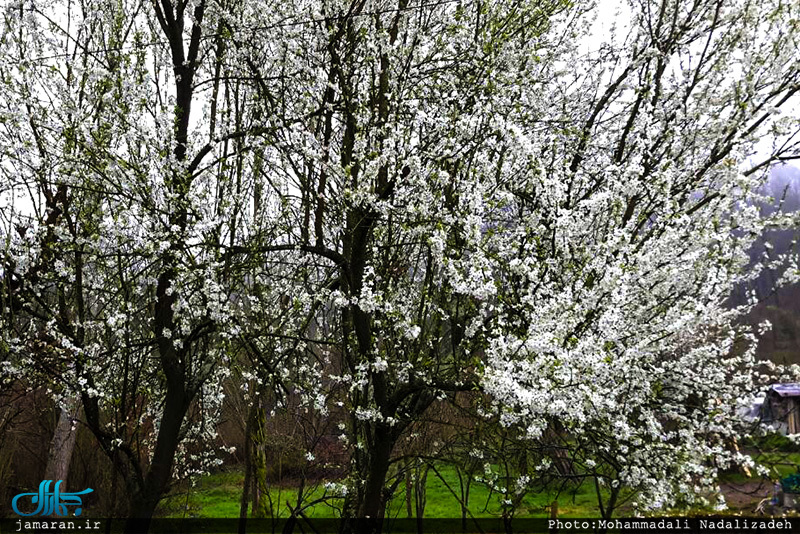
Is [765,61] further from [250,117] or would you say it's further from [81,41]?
[81,41]

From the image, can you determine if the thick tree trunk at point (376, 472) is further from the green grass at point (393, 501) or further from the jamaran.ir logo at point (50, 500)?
the green grass at point (393, 501)

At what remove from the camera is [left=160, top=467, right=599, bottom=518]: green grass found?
15094mm

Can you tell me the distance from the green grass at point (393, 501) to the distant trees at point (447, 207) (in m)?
9.91

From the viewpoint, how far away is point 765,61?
15.6 ft

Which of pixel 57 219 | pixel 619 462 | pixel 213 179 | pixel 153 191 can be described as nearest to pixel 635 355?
pixel 619 462

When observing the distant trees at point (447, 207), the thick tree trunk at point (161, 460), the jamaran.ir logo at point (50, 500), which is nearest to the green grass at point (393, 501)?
the jamaran.ir logo at point (50, 500)

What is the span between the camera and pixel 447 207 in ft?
15.9

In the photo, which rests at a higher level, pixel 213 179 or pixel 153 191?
pixel 213 179

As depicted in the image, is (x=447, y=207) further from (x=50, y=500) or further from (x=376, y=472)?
(x=50, y=500)

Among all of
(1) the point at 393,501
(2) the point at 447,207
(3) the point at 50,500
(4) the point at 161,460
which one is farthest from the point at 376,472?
(1) the point at 393,501

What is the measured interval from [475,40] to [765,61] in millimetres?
2398

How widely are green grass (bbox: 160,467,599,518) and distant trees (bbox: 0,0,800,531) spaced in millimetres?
9910

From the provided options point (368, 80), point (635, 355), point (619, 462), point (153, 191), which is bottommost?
point (619, 462)

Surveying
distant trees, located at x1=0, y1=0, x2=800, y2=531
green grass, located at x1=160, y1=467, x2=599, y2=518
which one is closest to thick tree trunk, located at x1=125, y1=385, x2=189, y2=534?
distant trees, located at x1=0, y1=0, x2=800, y2=531
